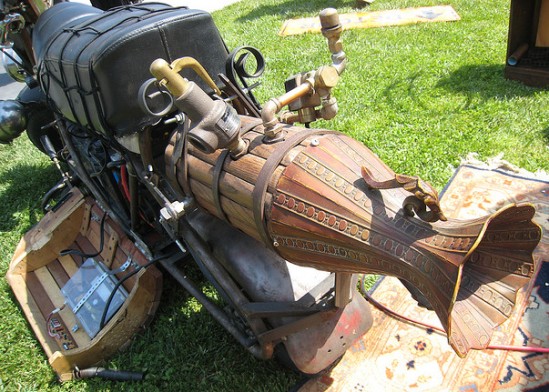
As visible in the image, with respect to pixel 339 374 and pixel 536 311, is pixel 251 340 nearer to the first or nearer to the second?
pixel 339 374

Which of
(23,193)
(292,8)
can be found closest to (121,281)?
(23,193)

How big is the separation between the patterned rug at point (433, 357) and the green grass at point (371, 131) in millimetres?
397

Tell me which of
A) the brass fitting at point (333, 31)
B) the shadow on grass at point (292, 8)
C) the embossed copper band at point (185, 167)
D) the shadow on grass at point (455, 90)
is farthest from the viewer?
the shadow on grass at point (292, 8)

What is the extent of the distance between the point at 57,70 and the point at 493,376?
3076 millimetres

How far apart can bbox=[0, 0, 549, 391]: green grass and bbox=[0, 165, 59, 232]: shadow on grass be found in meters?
0.01

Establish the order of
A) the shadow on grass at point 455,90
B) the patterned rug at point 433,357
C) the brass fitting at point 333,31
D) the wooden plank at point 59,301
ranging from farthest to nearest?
the shadow on grass at point 455,90
the wooden plank at point 59,301
the patterned rug at point 433,357
the brass fitting at point 333,31

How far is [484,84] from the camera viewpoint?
4.77 meters

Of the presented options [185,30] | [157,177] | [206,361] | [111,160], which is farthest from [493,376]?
[111,160]

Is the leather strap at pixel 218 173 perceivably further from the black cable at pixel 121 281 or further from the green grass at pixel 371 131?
the green grass at pixel 371 131

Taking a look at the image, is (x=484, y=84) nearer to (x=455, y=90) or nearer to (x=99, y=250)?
(x=455, y=90)

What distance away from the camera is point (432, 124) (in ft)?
14.0

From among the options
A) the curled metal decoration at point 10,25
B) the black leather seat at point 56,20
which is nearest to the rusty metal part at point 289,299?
the black leather seat at point 56,20

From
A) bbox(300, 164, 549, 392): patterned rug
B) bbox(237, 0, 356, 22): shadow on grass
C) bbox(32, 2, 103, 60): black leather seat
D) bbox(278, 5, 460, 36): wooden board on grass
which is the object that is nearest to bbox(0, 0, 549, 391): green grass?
bbox(278, 5, 460, 36): wooden board on grass

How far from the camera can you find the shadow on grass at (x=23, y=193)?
4.22 meters
